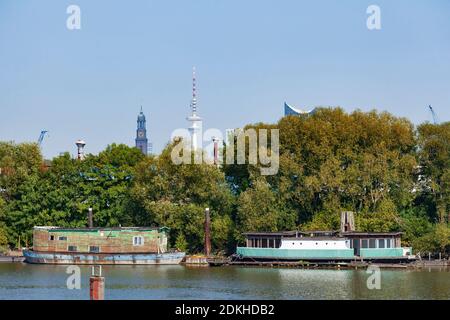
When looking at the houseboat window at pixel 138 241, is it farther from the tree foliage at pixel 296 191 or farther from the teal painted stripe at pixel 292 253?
the teal painted stripe at pixel 292 253

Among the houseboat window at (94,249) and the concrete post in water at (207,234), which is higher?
the concrete post in water at (207,234)

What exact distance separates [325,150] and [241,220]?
9948 mm

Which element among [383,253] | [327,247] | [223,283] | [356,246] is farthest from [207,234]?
[223,283]

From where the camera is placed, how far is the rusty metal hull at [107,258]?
8619 cm

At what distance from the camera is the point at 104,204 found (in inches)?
3880

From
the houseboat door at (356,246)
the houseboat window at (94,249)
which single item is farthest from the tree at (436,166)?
the houseboat window at (94,249)

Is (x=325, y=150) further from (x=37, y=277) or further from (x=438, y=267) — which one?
(x=37, y=277)

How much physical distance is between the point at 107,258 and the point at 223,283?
21.5 meters

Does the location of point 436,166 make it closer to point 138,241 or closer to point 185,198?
point 185,198

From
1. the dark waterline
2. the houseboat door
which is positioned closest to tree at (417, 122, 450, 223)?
the houseboat door

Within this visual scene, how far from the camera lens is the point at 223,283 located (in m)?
67.6

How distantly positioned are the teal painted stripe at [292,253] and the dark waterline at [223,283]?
11.9 feet

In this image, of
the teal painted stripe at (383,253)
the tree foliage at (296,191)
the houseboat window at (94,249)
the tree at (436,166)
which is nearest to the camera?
the teal painted stripe at (383,253)
